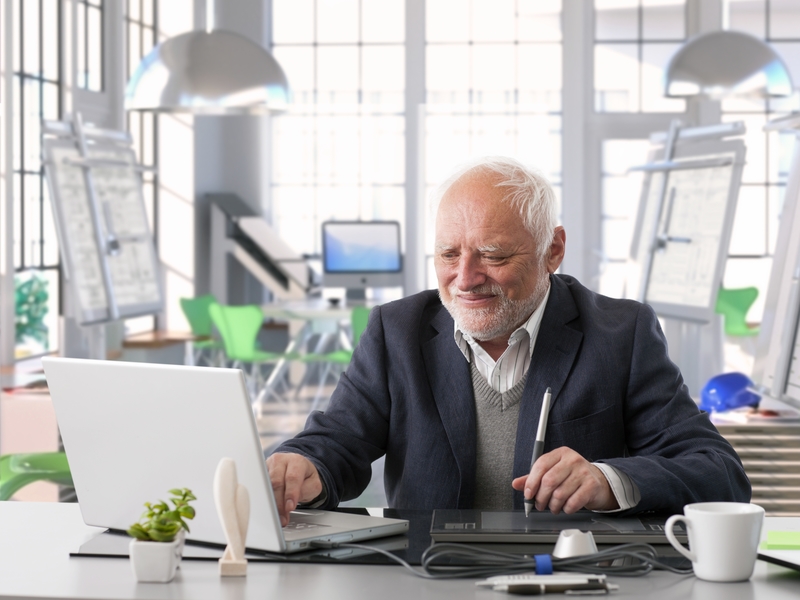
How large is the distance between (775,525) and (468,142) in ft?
28.5

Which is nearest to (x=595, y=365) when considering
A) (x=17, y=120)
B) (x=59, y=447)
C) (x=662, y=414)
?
(x=662, y=414)

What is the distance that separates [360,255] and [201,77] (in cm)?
341

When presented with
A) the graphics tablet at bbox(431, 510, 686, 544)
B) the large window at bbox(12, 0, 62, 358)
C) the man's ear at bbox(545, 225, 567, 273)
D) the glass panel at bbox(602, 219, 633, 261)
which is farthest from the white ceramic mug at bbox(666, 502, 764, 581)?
the glass panel at bbox(602, 219, 633, 261)

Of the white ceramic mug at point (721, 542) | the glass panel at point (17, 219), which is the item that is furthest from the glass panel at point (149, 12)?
the white ceramic mug at point (721, 542)

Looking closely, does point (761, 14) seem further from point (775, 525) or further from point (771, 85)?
point (775, 525)

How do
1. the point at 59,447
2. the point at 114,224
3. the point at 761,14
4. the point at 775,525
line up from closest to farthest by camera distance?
the point at 775,525 → the point at 59,447 → the point at 114,224 → the point at 761,14

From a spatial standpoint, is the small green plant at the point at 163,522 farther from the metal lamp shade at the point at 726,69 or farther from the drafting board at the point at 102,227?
the metal lamp shade at the point at 726,69

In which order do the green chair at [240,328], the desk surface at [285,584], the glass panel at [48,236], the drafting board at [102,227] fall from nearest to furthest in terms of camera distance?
the desk surface at [285,584] → the drafting board at [102,227] → the glass panel at [48,236] → the green chair at [240,328]

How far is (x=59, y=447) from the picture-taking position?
4.10 metres

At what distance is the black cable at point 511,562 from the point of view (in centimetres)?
129

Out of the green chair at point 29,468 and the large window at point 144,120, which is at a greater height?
the large window at point 144,120

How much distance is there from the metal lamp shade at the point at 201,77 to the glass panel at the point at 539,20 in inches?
212

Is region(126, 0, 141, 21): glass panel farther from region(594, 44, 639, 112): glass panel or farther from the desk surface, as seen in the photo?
the desk surface

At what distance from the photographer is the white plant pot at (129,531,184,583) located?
1.27 metres
